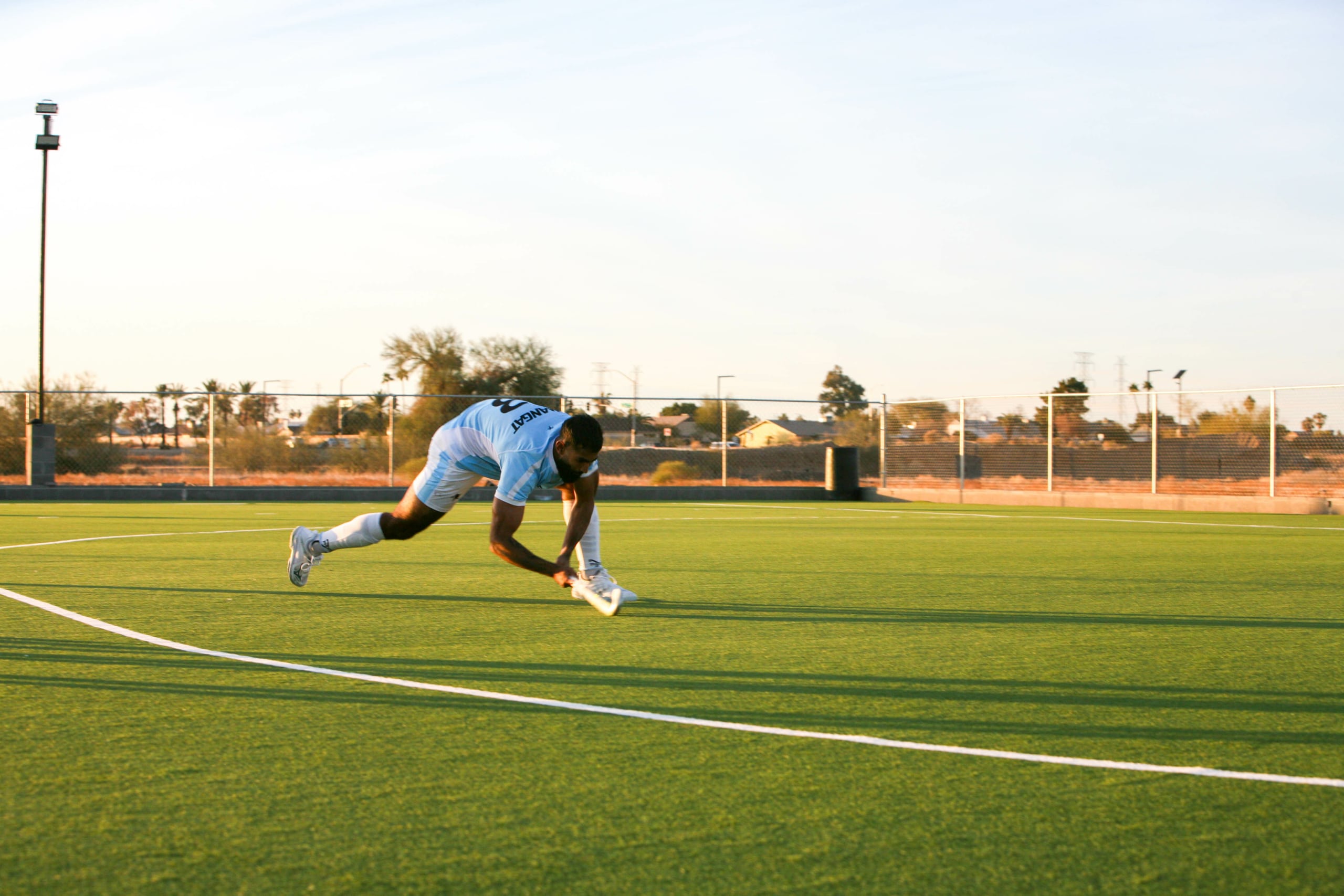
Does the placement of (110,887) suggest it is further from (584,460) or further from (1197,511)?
(1197,511)

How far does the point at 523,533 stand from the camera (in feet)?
47.0

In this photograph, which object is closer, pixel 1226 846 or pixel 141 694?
pixel 1226 846

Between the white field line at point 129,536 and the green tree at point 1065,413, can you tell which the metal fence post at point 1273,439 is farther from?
the white field line at point 129,536

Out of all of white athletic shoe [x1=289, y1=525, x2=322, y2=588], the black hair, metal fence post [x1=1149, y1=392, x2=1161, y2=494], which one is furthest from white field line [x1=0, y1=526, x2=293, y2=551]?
metal fence post [x1=1149, y1=392, x2=1161, y2=494]

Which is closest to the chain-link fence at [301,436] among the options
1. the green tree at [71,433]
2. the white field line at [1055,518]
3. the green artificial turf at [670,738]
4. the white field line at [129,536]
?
the green tree at [71,433]

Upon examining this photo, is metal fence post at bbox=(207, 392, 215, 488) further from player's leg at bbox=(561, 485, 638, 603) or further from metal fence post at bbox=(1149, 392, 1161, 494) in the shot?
player's leg at bbox=(561, 485, 638, 603)

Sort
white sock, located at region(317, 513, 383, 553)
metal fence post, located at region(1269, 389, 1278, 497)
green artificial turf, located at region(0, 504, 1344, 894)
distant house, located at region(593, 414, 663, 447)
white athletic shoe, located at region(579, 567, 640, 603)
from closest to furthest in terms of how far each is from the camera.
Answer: green artificial turf, located at region(0, 504, 1344, 894) < white athletic shoe, located at region(579, 567, 640, 603) < white sock, located at region(317, 513, 383, 553) < metal fence post, located at region(1269, 389, 1278, 497) < distant house, located at region(593, 414, 663, 447)

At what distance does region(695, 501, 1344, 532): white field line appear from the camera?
53.6 ft

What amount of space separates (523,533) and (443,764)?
34.7ft

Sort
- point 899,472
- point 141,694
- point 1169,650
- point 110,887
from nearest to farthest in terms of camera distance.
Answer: point 110,887 < point 141,694 < point 1169,650 < point 899,472

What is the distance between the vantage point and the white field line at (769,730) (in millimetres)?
3734

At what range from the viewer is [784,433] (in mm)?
30812

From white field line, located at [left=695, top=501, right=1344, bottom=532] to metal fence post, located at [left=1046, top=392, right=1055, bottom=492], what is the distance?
4378 mm

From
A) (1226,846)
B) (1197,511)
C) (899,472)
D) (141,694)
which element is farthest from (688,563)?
(899,472)
